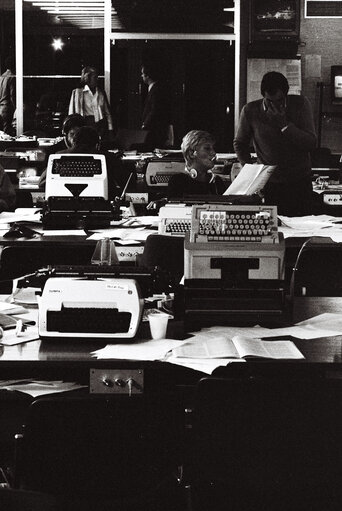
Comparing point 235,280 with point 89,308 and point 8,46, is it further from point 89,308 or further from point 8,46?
point 8,46

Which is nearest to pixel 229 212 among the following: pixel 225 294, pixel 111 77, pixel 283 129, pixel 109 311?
pixel 225 294

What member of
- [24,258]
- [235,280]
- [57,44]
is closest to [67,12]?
[57,44]

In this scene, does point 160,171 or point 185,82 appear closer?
point 160,171

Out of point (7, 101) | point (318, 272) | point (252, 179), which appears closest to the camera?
point (318, 272)

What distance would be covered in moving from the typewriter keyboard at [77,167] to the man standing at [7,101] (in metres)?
7.18

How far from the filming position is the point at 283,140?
22.3ft

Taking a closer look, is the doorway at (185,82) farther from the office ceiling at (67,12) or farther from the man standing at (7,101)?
the man standing at (7,101)

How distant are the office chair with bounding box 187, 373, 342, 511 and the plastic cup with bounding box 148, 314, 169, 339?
0.67 metres

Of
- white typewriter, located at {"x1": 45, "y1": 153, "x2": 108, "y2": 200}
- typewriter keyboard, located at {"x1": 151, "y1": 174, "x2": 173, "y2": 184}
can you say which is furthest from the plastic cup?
typewriter keyboard, located at {"x1": 151, "y1": 174, "x2": 173, "y2": 184}

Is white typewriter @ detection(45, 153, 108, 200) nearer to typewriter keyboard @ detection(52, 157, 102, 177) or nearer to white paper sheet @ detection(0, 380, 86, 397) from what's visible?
typewriter keyboard @ detection(52, 157, 102, 177)

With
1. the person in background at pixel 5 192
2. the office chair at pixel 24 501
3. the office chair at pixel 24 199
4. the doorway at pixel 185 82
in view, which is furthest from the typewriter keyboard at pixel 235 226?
the doorway at pixel 185 82

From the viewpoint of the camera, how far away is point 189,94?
13.1m

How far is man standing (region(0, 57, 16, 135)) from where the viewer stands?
1248 cm

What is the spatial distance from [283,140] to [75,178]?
6.42 feet
